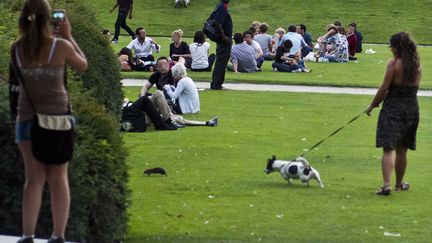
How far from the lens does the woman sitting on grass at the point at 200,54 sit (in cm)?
2802

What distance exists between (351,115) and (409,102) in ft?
26.3

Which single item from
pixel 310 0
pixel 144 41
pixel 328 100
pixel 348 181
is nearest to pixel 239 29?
pixel 310 0

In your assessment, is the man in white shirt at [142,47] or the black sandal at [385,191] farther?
the man in white shirt at [142,47]

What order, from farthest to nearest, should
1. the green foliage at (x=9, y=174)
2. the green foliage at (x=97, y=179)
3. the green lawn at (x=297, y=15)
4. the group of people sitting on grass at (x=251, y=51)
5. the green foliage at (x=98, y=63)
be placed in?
the green lawn at (x=297, y=15)
the group of people sitting on grass at (x=251, y=51)
the green foliage at (x=98, y=63)
the green foliage at (x=97, y=179)
the green foliage at (x=9, y=174)

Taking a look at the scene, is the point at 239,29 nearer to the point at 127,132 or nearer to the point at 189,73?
the point at 189,73

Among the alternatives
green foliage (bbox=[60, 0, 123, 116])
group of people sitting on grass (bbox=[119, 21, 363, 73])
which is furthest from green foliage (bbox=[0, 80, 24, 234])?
group of people sitting on grass (bbox=[119, 21, 363, 73])

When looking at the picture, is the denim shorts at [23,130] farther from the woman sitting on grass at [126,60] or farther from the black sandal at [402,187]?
the woman sitting on grass at [126,60]

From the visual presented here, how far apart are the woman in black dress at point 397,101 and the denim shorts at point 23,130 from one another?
558cm

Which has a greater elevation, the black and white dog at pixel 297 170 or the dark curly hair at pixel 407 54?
the dark curly hair at pixel 407 54

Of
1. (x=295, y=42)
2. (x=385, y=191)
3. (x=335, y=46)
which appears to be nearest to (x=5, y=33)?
(x=385, y=191)

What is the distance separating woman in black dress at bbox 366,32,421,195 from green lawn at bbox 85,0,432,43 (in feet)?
105

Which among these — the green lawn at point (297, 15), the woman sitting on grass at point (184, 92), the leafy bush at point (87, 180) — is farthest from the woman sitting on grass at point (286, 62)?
the leafy bush at point (87, 180)

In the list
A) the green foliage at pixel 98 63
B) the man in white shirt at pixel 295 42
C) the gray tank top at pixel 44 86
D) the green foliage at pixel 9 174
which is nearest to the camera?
the gray tank top at pixel 44 86

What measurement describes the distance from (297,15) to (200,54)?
21.1 m
